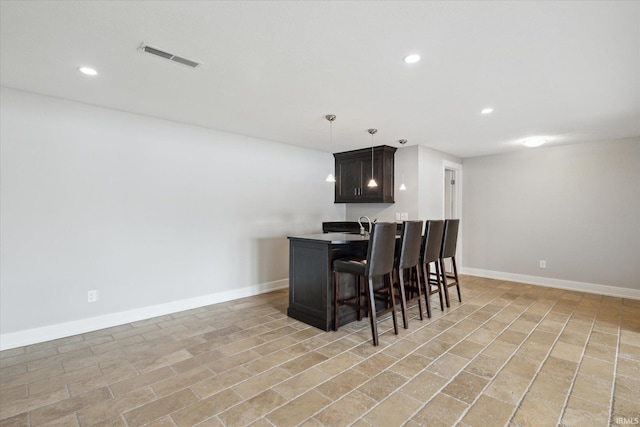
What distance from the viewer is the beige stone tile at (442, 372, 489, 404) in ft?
6.77

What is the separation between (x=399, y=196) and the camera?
5.23 metres

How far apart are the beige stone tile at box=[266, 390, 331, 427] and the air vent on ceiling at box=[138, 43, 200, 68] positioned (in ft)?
8.13

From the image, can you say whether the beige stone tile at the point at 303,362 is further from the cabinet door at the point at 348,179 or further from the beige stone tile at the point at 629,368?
the cabinet door at the point at 348,179

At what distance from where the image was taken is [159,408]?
195cm

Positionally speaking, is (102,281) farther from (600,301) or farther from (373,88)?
(600,301)

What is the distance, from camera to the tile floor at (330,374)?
189 cm

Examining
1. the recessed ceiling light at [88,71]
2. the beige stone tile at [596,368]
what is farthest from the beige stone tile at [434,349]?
the recessed ceiling light at [88,71]

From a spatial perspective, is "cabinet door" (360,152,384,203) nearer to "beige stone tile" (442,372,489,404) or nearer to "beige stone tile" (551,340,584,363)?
"beige stone tile" (551,340,584,363)

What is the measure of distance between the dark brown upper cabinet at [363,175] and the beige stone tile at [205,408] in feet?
12.5

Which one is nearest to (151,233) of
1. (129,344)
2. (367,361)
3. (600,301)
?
(129,344)

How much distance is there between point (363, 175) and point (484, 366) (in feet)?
11.7

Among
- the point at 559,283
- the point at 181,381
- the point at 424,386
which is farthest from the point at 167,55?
the point at 559,283

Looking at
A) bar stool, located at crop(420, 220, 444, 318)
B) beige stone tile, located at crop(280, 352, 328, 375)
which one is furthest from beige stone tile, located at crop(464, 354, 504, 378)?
beige stone tile, located at crop(280, 352, 328, 375)

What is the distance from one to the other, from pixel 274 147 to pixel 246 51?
278 cm
